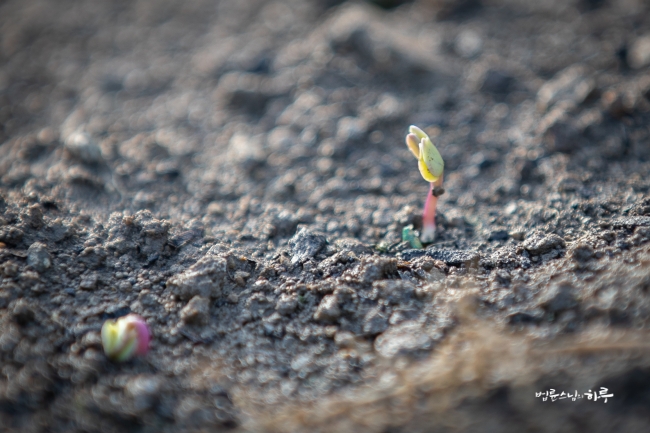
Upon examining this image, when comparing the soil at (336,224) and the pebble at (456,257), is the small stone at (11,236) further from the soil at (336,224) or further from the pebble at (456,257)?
the pebble at (456,257)

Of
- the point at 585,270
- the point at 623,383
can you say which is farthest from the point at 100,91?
the point at 623,383

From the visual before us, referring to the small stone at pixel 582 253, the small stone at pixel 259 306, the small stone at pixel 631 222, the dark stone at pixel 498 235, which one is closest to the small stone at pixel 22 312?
the small stone at pixel 259 306

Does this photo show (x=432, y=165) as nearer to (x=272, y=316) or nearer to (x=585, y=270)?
(x=585, y=270)

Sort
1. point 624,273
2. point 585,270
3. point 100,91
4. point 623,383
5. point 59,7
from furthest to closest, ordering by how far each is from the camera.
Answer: point 59,7 → point 100,91 → point 585,270 → point 624,273 → point 623,383

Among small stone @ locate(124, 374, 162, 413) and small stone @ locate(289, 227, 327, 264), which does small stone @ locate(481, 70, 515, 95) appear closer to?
small stone @ locate(289, 227, 327, 264)

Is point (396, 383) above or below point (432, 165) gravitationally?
below
